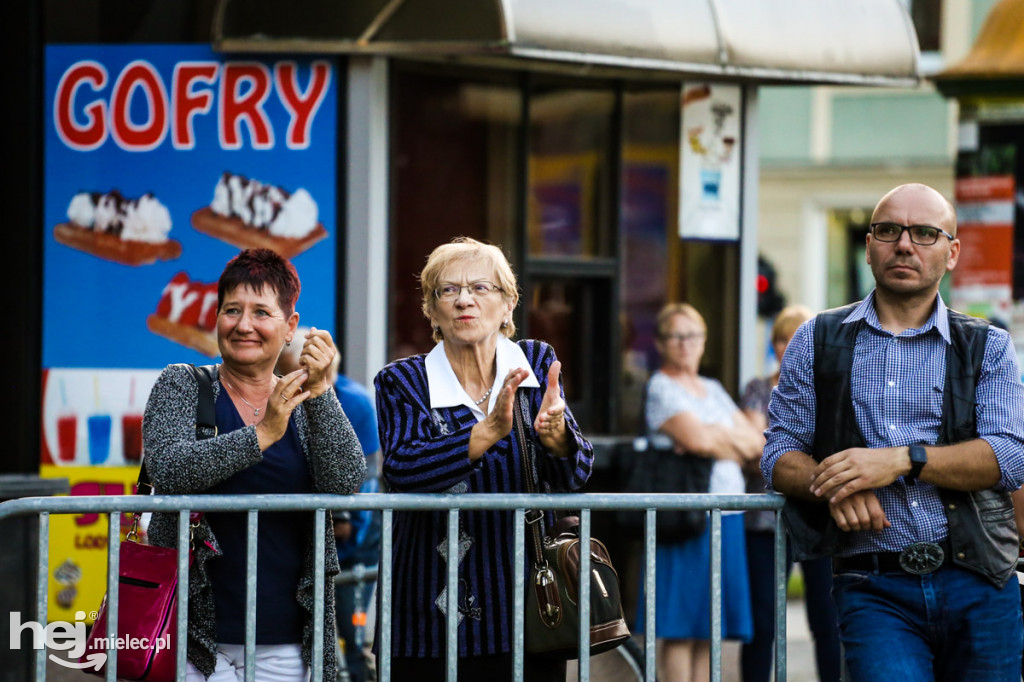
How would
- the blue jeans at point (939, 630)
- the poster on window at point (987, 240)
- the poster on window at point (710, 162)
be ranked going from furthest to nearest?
the poster on window at point (987, 240), the poster on window at point (710, 162), the blue jeans at point (939, 630)

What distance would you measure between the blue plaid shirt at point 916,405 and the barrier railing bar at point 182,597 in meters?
1.78

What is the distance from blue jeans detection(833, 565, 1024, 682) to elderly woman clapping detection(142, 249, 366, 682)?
1450 mm

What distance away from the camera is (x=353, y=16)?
6684 millimetres

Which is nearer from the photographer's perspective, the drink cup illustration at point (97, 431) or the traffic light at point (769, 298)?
the drink cup illustration at point (97, 431)

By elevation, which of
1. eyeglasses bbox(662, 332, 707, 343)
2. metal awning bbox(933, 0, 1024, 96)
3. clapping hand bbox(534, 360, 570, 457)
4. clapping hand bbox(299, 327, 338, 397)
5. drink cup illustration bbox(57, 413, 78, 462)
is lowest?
drink cup illustration bbox(57, 413, 78, 462)

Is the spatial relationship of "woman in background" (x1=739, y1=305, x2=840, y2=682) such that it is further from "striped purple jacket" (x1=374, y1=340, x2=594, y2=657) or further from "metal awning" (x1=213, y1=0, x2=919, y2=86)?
"striped purple jacket" (x1=374, y1=340, x2=594, y2=657)

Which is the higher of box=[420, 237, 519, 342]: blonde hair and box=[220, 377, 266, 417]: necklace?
box=[420, 237, 519, 342]: blonde hair

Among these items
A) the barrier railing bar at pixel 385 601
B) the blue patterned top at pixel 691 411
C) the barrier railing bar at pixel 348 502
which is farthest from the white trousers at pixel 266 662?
the blue patterned top at pixel 691 411

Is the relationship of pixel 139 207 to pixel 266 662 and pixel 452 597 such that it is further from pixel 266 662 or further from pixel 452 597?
pixel 452 597

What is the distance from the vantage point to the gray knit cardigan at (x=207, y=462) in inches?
143

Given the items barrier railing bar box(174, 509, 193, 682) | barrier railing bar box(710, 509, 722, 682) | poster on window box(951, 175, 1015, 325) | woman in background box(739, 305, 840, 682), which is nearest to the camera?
barrier railing bar box(174, 509, 193, 682)

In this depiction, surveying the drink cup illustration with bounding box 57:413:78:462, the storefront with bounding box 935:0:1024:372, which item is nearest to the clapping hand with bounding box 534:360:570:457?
the drink cup illustration with bounding box 57:413:78:462

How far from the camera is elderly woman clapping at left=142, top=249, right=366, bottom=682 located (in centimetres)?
365

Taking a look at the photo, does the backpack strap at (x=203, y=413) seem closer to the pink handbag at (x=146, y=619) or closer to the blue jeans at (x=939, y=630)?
the pink handbag at (x=146, y=619)
